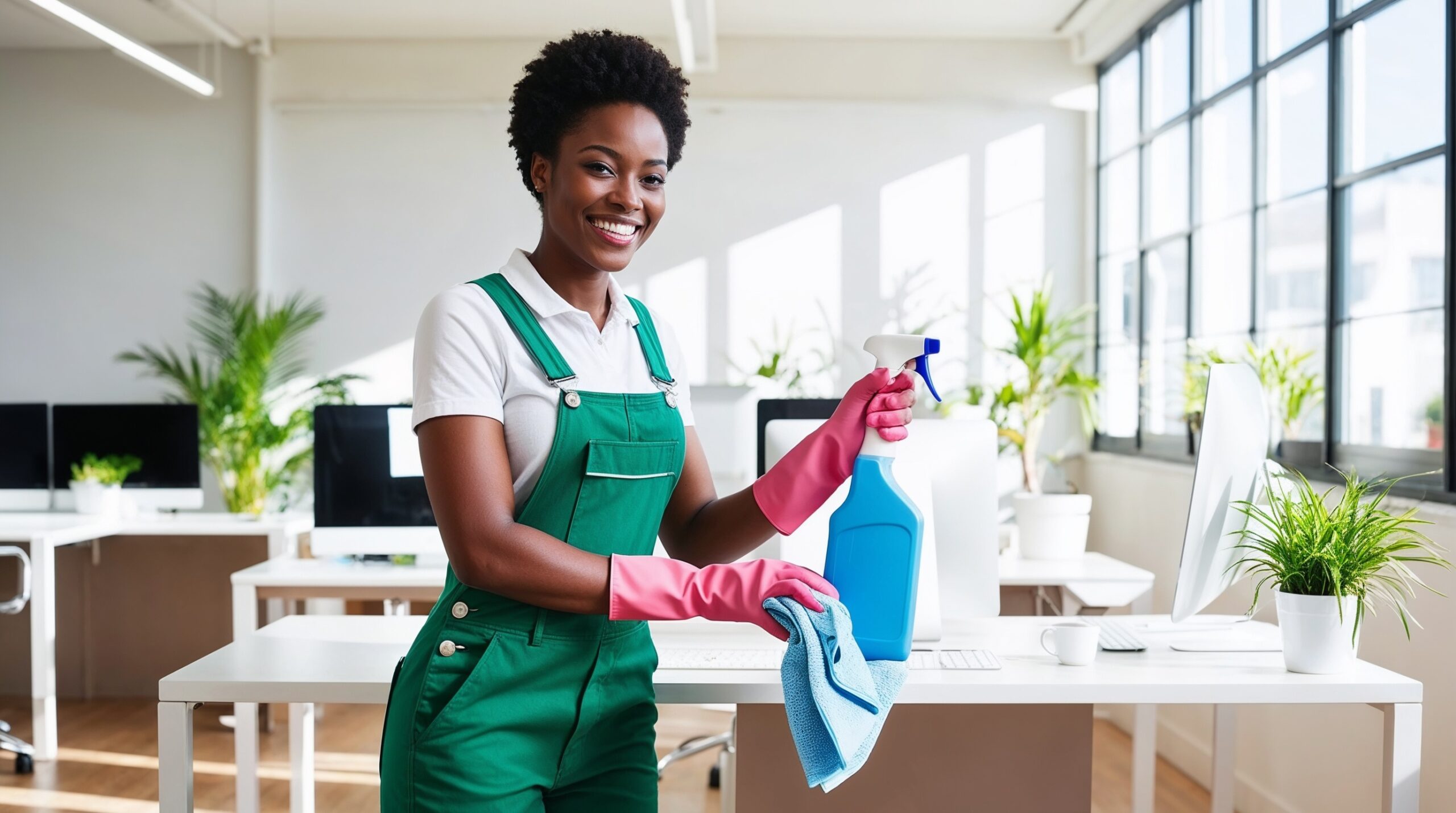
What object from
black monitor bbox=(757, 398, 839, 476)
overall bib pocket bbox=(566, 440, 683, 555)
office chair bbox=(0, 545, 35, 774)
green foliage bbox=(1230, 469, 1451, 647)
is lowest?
office chair bbox=(0, 545, 35, 774)

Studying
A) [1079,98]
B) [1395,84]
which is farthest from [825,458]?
[1079,98]

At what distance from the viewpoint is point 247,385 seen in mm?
5180

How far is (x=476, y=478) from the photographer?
3.76 ft

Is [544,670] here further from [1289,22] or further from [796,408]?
[1289,22]

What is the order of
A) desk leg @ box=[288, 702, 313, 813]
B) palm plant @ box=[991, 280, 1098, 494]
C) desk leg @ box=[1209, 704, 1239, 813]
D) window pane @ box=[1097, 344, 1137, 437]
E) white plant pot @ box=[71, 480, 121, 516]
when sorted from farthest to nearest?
1. window pane @ box=[1097, 344, 1137, 437]
2. palm plant @ box=[991, 280, 1098, 494]
3. white plant pot @ box=[71, 480, 121, 516]
4. desk leg @ box=[288, 702, 313, 813]
5. desk leg @ box=[1209, 704, 1239, 813]

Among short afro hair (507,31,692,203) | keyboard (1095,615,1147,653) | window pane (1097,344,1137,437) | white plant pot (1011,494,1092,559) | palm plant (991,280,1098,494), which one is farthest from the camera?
window pane (1097,344,1137,437)

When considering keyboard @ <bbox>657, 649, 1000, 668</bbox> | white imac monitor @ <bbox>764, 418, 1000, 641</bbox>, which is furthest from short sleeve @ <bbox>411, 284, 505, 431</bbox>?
white imac monitor @ <bbox>764, 418, 1000, 641</bbox>

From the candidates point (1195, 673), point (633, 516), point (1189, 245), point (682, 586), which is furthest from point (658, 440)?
point (1189, 245)

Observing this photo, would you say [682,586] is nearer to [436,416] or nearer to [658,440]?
[658,440]

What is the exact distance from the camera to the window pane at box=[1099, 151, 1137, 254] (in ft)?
17.0

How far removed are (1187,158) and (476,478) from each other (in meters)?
4.08

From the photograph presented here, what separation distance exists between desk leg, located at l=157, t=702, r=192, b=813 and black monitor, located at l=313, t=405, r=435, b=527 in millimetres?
1723

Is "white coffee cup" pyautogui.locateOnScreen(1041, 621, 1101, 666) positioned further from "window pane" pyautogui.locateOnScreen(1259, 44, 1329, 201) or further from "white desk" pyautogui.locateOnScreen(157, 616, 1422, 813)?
"window pane" pyautogui.locateOnScreen(1259, 44, 1329, 201)

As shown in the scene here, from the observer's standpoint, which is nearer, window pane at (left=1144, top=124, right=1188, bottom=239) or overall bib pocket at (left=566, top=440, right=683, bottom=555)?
overall bib pocket at (left=566, top=440, right=683, bottom=555)
